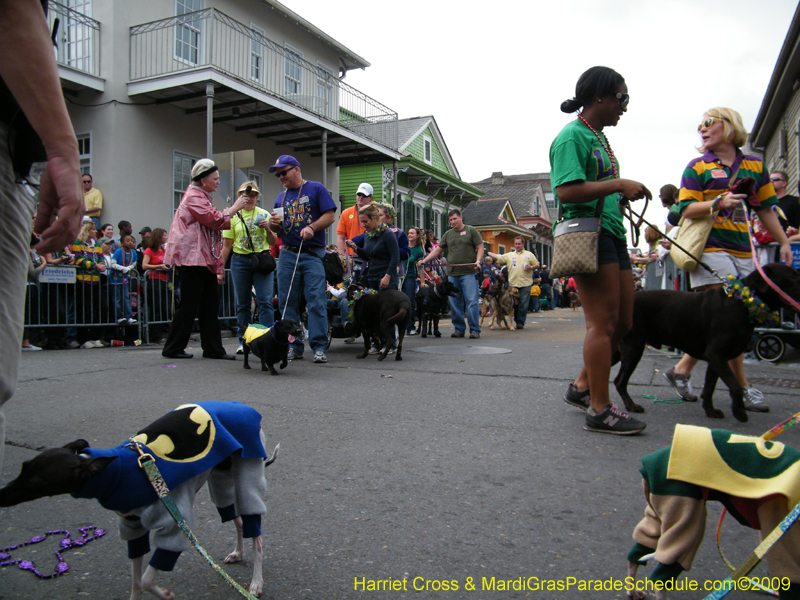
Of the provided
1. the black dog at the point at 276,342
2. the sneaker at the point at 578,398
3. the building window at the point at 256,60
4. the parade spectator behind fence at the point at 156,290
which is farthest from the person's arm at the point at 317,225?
the building window at the point at 256,60

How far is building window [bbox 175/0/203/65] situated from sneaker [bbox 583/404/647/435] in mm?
14070

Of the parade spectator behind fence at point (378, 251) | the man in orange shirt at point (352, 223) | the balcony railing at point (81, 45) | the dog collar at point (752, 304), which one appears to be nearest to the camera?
the dog collar at point (752, 304)

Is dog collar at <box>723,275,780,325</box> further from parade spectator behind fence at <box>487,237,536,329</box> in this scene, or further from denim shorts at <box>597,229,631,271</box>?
parade spectator behind fence at <box>487,237,536,329</box>

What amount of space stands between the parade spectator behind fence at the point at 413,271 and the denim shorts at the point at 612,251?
5.94m

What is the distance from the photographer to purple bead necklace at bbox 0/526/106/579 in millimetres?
1959

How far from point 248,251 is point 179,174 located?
8815mm

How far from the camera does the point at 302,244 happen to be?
6461 mm

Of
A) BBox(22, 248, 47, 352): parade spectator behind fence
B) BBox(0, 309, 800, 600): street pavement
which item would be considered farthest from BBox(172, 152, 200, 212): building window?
BBox(0, 309, 800, 600): street pavement

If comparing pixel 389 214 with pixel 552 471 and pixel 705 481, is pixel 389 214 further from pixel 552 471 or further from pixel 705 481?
pixel 705 481

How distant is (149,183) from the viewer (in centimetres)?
1362

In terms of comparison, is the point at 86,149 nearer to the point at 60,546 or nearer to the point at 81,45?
the point at 81,45

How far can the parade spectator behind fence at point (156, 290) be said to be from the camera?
30.6ft

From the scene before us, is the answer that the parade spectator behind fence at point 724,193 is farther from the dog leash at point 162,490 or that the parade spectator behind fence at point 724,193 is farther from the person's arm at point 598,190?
the dog leash at point 162,490

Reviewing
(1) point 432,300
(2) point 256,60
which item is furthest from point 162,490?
(2) point 256,60
